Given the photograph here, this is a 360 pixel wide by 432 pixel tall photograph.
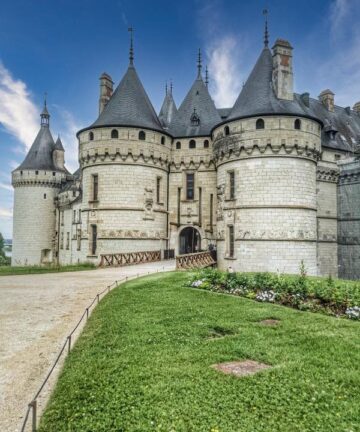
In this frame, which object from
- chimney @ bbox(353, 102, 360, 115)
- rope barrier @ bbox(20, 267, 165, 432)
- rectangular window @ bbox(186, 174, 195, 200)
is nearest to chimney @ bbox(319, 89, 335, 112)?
chimney @ bbox(353, 102, 360, 115)

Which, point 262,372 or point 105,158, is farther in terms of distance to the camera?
point 105,158

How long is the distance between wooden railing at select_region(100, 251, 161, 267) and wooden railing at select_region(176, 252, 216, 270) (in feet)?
13.9

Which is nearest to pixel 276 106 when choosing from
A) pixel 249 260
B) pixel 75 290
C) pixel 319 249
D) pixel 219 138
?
pixel 219 138

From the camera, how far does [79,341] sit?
22.0 ft

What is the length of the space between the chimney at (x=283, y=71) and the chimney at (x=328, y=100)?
11.7m

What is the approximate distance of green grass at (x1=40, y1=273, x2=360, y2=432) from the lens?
3.90 metres

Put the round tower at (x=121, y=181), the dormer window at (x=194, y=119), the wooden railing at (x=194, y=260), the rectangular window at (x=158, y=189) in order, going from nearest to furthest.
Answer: the wooden railing at (x=194, y=260)
the round tower at (x=121, y=181)
the rectangular window at (x=158, y=189)
the dormer window at (x=194, y=119)

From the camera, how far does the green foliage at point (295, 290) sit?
9055mm

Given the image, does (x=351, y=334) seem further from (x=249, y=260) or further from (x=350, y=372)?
(x=249, y=260)

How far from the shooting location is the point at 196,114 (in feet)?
92.6

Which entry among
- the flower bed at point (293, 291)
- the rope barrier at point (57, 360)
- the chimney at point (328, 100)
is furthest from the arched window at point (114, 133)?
the chimney at point (328, 100)

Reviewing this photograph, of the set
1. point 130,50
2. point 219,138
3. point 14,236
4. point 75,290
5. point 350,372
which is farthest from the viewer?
point 14,236

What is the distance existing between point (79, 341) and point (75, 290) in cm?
588

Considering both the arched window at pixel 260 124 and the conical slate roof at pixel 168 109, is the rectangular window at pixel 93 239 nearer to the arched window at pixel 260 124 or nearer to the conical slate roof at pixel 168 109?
the conical slate roof at pixel 168 109
